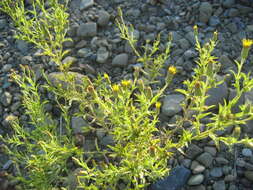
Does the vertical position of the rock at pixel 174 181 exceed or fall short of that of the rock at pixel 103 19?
it falls short

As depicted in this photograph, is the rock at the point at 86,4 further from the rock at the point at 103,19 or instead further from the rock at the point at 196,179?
the rock at the point at 196,179

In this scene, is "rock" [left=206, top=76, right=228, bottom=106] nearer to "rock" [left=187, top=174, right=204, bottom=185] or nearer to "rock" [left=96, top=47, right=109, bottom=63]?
"rock" [left=187, top=174, right=204, bottom=185]

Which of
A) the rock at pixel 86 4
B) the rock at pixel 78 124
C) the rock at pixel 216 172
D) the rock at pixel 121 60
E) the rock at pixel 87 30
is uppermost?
the rock at pixel 86 4

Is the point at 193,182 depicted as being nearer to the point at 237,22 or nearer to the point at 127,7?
the point at 237,22

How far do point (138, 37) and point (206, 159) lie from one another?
152cm

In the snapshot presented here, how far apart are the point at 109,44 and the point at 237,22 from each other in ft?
4.51

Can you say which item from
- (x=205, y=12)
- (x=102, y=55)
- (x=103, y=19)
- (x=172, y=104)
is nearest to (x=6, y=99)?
(x=102, y=55)

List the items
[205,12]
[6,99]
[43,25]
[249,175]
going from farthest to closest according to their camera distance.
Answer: [205,12], [6,99], [43,25], [249,175]

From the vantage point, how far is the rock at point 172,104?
2.83 metres

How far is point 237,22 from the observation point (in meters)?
3.35

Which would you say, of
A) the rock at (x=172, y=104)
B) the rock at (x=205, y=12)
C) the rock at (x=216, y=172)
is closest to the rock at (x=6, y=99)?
the rock at (x=172, y=104)

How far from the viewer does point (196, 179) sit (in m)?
2.51

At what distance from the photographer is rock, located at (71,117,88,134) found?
9.57 ft

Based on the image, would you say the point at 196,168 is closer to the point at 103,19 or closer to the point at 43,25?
the point at 43,25
